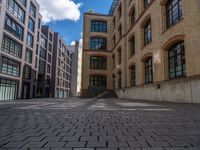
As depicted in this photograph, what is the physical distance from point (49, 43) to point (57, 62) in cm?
610

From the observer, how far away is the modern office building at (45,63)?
39250 millimetres

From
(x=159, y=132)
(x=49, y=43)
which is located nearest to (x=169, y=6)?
(x=159, y=132)

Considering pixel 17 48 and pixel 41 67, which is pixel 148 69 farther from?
pixel 41 67

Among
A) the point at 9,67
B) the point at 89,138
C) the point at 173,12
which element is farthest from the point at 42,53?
the point at 89,138

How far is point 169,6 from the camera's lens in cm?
1321

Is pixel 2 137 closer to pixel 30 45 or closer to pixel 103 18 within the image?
pixel 30 45

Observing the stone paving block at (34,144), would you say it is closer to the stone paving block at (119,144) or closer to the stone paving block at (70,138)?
the stone paving block at (70,138)

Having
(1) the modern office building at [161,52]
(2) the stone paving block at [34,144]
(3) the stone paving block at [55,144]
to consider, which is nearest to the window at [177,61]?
(1) the modern office building at [161,52]

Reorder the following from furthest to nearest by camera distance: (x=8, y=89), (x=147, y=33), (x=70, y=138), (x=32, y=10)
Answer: (x=32, y=10)
(x=8, y=89)
(x=147, y=33)
(x=70, y=138)

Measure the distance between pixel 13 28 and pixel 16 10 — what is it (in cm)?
314

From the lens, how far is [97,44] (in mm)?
33094

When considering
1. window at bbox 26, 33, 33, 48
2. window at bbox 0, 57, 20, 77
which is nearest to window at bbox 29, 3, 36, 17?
window at bbox 26, 33, 33, 48

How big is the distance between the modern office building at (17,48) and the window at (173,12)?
20.1m

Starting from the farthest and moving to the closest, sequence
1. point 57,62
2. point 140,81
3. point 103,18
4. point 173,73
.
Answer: point 57,62
point 103,18
point 140,81
point 173,73
